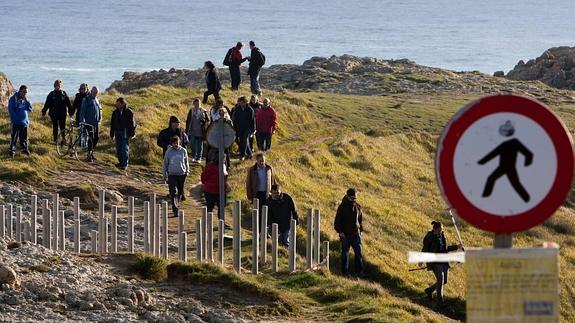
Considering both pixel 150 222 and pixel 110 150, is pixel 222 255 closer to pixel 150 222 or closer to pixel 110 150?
pixel 150 222

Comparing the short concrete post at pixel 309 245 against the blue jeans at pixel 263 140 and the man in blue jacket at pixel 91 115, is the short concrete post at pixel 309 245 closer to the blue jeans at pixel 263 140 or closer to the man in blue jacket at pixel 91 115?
the man in blue jacket at pixel 91 115

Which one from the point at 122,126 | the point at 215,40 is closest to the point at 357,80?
the point at 122,126

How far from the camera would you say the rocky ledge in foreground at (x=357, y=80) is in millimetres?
49344

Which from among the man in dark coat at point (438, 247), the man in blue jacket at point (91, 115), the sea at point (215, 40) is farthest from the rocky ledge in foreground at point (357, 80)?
the sea at point (215, 40)

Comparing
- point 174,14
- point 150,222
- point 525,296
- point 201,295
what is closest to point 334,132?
point 150,222

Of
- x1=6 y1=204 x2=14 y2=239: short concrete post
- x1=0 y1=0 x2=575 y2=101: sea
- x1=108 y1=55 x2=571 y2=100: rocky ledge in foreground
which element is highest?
x1=0 y1=0 x2=575 y2=101: sea

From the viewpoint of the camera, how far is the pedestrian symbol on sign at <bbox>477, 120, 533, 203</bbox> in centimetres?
538

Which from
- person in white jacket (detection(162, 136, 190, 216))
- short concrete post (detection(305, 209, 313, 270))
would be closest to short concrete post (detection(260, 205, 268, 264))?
short concrete post (detection(305, 209, 313, 270))

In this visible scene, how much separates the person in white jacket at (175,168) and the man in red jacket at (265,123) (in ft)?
20.7

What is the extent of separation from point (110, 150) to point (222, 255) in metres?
9.81

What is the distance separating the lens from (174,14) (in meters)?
196

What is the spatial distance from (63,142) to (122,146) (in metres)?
1.71

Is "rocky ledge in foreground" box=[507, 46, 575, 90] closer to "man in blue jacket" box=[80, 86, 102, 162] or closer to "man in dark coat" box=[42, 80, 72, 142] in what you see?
"man in dark coat" box=[42, 80, 72, 142]

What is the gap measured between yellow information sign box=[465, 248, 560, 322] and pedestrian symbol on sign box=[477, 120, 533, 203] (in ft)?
0.80
